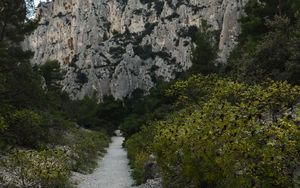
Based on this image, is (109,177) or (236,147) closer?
(236,147)

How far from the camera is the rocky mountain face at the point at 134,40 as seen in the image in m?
94.1

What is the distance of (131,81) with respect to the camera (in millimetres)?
97688

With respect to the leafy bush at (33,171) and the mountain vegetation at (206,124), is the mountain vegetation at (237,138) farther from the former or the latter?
the leafy bush at (33,171)

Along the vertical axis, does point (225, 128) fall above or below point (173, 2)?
below

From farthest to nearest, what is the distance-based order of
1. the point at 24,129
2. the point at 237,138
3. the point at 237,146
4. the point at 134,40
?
the point at 134,40
the point at 24,129
the point at 237,138
the point at 237,146

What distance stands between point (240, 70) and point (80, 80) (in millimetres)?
84142

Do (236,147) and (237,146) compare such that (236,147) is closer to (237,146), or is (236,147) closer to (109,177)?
(237,146)

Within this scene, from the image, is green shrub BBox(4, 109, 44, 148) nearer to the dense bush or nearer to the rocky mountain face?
the dense bush

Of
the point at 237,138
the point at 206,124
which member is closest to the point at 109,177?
the point at 206,124

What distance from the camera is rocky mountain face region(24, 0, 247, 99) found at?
9412cm

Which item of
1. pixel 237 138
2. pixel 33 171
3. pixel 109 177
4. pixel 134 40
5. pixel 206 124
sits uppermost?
pixel 134 40

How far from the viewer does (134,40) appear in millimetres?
106562

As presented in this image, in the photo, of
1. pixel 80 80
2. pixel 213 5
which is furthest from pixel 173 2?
pixel 80 80

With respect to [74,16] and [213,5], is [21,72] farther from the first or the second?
[74,16]
